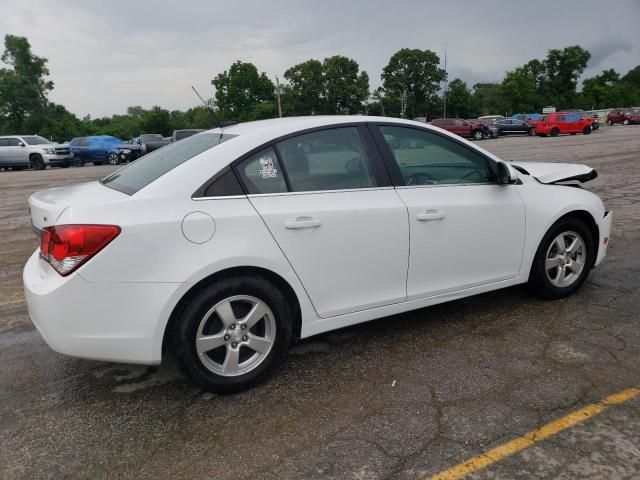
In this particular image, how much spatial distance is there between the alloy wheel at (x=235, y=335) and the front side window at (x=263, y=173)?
0.63 metres

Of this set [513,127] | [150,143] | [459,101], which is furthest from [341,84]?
[150,143]

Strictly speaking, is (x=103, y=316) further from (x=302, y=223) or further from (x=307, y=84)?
(x=307, y=84)

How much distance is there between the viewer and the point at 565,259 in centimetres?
423

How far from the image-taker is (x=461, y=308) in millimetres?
4242

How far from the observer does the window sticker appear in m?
3.10

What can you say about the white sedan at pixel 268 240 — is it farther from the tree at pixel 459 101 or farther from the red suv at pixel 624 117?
the tree at pixel 459 101

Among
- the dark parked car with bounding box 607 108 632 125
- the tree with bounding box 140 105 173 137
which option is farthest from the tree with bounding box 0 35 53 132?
the dark parked car with bounding box 607 108 632 125

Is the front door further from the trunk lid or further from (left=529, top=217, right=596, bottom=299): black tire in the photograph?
the trunk lid

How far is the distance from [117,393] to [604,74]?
10903 centimetres

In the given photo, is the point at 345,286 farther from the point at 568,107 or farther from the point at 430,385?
the point at 568,107

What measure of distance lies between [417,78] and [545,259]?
303 ft

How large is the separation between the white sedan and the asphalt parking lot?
29 centimetres

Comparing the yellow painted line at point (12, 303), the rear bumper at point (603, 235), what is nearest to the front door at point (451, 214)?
the rear bumper at point (603, 235)

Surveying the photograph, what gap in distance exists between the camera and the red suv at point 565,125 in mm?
35250
